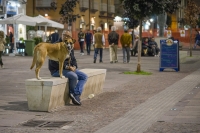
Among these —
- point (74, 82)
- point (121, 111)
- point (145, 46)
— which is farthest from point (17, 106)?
point (145, 46)

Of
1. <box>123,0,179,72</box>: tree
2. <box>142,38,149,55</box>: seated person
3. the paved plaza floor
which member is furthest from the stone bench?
<box>142,38,149,55</box>: seated person

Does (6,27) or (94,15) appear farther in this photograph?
(94,15)

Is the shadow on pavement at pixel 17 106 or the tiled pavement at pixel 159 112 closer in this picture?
the tiled pavement at pixel 159 112

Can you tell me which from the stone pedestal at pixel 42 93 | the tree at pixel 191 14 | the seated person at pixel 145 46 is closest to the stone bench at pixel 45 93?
the stone pedestal at pixel 42 93

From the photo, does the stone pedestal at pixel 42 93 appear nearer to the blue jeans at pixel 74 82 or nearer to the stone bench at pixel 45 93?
the stone bench at pixel 45 93

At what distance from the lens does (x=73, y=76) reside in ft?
40.6

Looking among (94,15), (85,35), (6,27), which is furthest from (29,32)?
(94,15)

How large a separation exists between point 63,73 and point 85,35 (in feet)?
94.6

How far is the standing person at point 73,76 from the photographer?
12.4 metres

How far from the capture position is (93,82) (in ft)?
46.8

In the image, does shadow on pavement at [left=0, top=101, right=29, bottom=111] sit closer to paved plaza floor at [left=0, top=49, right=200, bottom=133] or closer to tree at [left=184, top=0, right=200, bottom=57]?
paved plaza floor at [left=0, top=49, right=200, bottom=133]

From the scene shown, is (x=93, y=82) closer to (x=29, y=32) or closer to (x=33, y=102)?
(x=33, y=102)

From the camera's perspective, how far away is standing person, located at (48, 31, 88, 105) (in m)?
12.4

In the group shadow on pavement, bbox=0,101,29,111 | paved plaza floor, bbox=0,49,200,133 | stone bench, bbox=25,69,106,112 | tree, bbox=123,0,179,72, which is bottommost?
paved plaza floor, bbox=0,49,200,133
